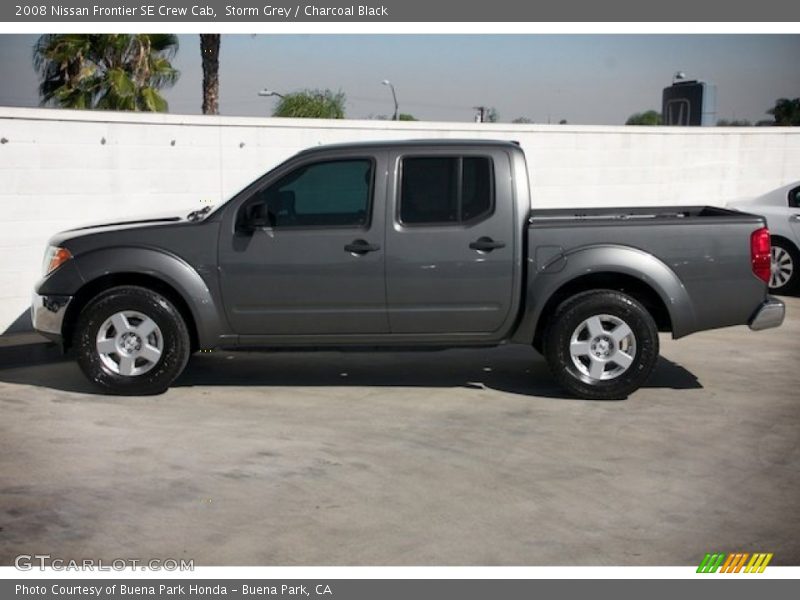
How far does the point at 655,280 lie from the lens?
754 centimetres

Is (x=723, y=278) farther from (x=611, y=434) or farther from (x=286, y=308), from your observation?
(x=286, y=308)

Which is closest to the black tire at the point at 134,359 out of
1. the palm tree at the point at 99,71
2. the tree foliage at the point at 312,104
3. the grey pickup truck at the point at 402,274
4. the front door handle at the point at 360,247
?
the grey pickup truck at the point at 402,274

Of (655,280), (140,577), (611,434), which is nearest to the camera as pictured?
(140,577)

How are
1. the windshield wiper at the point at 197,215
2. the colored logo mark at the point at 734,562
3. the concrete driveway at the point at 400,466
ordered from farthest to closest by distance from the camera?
the windshield wiper at the point at 197,215
the concrete driveway at the point at 400,466
the colored logo mark at the point at 734,562

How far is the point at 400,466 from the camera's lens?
6.14 metres

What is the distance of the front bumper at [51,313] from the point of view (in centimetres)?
773

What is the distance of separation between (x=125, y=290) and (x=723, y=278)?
4342 mm

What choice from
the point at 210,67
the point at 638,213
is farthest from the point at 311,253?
the point at 210,67

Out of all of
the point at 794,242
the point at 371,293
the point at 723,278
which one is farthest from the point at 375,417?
the point at 794,242

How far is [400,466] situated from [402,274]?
1.88 metres

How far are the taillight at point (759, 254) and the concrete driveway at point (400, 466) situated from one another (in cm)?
94

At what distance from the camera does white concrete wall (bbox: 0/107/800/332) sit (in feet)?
33.2

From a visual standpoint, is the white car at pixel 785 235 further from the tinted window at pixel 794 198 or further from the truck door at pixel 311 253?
the truck door at pixel 311 253

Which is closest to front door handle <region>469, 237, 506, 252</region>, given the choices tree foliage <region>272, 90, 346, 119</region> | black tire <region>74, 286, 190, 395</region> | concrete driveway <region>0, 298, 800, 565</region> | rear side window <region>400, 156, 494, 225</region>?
rear side window <region>400, 156, 494, 225</region>
